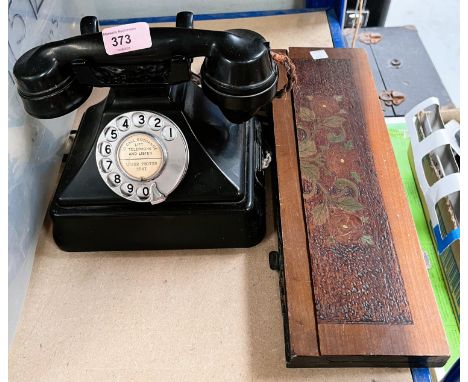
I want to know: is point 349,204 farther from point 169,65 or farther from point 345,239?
point 169,65

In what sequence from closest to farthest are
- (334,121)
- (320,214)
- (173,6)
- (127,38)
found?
(127,38) < (320,214) < (334,121) < (173,6)

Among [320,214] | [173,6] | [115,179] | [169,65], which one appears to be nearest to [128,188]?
[115,179]

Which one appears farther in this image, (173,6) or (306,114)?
(173,6)

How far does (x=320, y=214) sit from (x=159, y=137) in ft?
0.94

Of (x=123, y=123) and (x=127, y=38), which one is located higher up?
(x=127, y=38)

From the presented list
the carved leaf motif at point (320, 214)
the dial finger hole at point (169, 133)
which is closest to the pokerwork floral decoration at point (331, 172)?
the carved leaf motif at point (320, 214)

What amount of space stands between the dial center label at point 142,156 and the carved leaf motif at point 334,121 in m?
0.34

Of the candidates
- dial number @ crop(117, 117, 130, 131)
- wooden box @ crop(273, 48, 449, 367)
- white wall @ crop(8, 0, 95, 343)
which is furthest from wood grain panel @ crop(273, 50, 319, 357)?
white wall @ crop(8, 0, 95, 343)

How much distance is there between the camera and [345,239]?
76cm

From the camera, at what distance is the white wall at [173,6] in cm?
134

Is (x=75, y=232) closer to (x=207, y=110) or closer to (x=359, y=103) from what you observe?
(x=207, y=110)

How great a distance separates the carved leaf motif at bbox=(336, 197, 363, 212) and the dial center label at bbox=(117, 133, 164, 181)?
0.30 metres

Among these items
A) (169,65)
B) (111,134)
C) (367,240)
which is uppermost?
(169,65)
